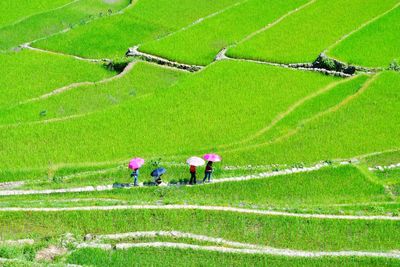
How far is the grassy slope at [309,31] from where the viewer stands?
31844 mm

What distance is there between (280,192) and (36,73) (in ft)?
48.7

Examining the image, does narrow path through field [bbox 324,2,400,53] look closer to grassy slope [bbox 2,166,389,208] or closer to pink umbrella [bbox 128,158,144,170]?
grassy slope [bbox 2,166,389,208]

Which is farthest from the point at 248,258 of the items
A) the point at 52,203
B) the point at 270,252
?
the point at 52,203

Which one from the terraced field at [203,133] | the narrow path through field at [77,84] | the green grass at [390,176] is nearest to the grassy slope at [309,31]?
the terraced field at [203,133]

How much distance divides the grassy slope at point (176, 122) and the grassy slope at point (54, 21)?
12494mm

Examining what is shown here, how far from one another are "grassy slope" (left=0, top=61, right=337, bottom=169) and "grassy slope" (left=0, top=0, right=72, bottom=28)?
15.3 meters

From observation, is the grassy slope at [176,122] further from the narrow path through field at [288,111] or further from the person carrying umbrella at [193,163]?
the person carrying umbrella at [193,163]

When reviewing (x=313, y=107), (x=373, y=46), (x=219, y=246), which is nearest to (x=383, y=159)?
(x=313, y=107)

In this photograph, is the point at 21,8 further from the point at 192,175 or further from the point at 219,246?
the point at 219,246

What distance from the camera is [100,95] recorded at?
29859 millimetres

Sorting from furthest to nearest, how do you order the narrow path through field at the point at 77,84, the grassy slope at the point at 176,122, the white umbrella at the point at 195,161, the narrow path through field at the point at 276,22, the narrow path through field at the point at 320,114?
1. the narrow path through field at the point at 276,22
2. the narrow path through field at the point at 77,84
3. the narrow path through field at the point at 320,114
4. the grassy slope at the point at 176,122
5. the white umbrella at the point at 195,161

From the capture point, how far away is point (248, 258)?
17.3 metres

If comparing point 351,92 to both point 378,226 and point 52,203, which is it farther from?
point 52,203

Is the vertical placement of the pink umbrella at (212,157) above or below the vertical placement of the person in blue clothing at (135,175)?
above
